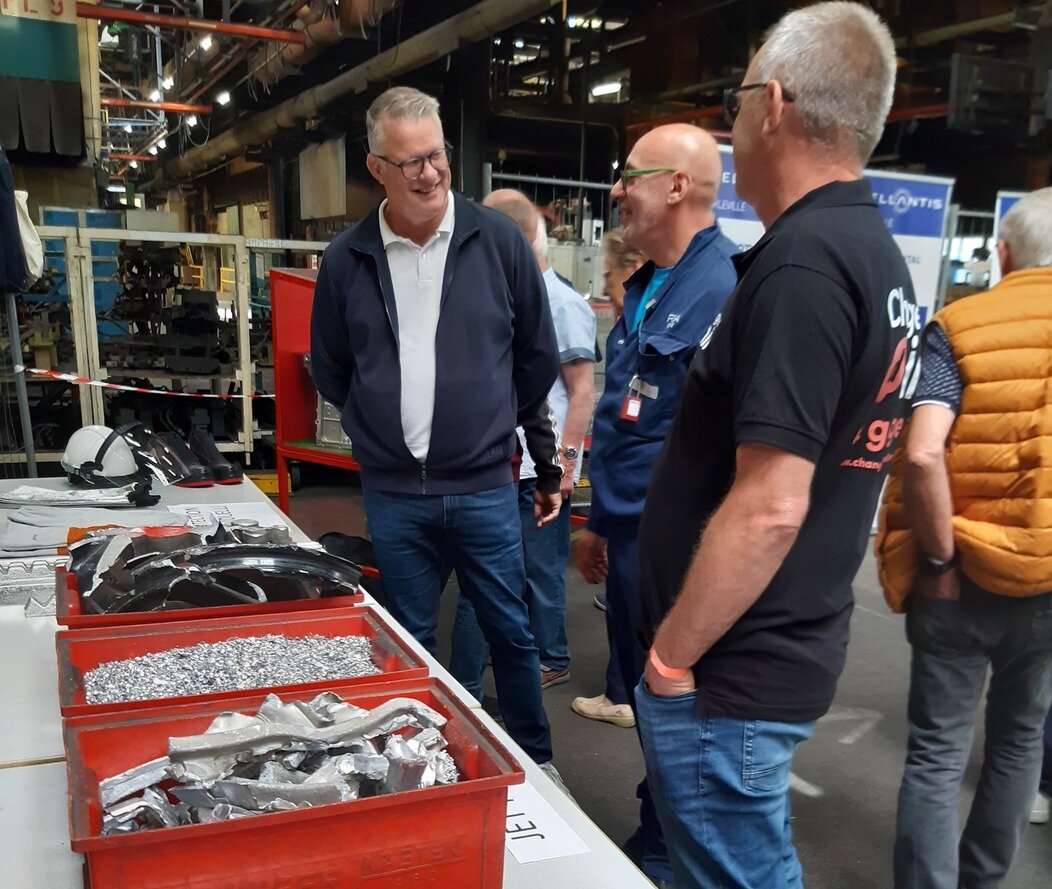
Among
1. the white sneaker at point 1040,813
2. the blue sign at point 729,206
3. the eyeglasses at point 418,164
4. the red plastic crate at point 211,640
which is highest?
the blue sign at point 729,206

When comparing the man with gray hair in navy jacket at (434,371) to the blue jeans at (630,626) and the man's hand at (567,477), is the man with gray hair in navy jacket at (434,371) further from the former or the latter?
the man's hand at (567,477)

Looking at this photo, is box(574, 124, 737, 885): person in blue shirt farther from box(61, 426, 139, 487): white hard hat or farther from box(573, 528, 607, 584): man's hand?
box(61, 426, 139, 487): white hard hat

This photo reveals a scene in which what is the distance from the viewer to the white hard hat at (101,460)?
98.1 inches

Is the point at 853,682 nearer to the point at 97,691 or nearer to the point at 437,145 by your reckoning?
the point at 437,145

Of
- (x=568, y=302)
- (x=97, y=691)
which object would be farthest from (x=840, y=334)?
(x=568, y=302)

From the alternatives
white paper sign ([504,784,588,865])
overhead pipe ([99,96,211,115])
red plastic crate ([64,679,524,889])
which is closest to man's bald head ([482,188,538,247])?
white paper sign ([504,784,588,865])

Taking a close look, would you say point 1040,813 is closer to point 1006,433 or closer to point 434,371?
point 1006,433

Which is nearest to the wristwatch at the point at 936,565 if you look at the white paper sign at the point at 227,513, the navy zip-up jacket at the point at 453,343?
the navy zip-up jacket at the point at 453,343

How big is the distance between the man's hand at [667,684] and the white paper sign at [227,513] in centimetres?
124

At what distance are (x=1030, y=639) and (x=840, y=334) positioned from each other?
1033mm

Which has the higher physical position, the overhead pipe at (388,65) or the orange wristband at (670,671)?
the overhead pipe at (388,65)

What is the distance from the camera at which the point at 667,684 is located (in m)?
1.13

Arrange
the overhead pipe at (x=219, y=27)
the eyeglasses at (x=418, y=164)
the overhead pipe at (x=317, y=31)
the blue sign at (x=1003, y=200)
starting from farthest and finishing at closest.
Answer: the overhead pipe at (x=219, y=27) < the overhead pipe at (x=317, y=31) < the blue sign at (x=1003, y=200) < the eyeglasses at (x=418, y=164)

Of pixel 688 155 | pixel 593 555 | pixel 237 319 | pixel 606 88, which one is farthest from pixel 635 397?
pixel 606 88
